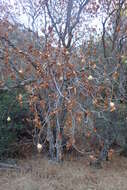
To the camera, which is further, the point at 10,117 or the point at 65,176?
the point at 10,117

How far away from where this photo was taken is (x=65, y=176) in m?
4.91

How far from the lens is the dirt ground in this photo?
4504mm

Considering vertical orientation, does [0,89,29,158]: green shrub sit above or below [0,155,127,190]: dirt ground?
above

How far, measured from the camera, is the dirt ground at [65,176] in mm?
4504

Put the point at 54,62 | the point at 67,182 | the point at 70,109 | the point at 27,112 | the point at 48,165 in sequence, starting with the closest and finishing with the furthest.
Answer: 1. the point at 70,109
2. the point at 54,62
3. the point at 67,182
4. the point at 48,165
5. the point at 27,112

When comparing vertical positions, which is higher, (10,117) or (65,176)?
(10,117)

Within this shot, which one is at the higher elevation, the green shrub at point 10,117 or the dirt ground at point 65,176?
the green shrub at point 10,117

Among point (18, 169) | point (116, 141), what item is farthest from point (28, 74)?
point (116, 141)

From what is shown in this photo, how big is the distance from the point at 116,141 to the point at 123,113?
686 millimetres

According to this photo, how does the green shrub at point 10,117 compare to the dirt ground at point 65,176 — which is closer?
the dirt ground at point 65,176

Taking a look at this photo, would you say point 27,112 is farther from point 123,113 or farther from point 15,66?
point 123,113

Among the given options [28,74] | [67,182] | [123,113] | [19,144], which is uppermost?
[28,74]

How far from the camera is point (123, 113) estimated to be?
557 cm

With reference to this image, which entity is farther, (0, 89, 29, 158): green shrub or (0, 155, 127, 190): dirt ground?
(0, 89, 29, 158): green shrub
